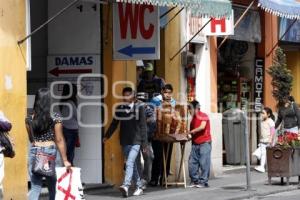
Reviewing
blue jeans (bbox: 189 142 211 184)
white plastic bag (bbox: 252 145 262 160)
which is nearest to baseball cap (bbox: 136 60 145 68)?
blue jeans (bbox: 189 142 211 184)

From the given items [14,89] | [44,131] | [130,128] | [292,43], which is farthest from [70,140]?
[292,43]

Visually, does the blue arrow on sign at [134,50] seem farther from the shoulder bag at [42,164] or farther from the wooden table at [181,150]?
the shoulder bag at [42,164]

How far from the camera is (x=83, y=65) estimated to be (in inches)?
619

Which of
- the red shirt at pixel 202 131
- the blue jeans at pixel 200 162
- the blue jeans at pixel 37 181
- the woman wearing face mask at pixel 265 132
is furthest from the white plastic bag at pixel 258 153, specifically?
the blue jeans at pixel 37 181

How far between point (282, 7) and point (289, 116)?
278 centimetres

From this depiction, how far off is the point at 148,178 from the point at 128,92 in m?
2.68

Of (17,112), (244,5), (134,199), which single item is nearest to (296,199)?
(134,199)

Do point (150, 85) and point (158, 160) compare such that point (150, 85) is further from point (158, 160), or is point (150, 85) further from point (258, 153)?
point (258, 153)

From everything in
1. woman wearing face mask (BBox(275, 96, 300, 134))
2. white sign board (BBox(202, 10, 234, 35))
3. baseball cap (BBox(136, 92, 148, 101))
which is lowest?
woman wearing face mask (BBox(275, 96, 300, 134))

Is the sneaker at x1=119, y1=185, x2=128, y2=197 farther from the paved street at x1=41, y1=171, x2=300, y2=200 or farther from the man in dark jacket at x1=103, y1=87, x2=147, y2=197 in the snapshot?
the paved street at x1=41, y1=171, x2=300, y2=200

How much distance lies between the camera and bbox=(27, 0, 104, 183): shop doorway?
1563 centimetres

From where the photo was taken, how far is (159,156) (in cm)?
1623

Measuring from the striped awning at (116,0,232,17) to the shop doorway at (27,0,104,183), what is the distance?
2.50m

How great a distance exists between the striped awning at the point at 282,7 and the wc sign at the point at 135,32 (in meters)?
4.24
